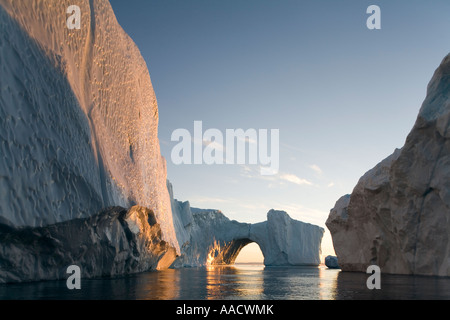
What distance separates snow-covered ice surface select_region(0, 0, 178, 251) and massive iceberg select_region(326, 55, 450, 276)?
1290cm

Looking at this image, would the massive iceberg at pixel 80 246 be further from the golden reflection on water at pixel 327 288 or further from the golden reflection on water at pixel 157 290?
the golden reflection on water at pixel 327 288

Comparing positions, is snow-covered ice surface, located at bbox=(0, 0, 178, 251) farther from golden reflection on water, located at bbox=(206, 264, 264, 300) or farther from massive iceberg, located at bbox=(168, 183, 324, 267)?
massive iceberg, located at bbox=(168, 183, 324, 267)

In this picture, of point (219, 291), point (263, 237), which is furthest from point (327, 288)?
point (263, 237)

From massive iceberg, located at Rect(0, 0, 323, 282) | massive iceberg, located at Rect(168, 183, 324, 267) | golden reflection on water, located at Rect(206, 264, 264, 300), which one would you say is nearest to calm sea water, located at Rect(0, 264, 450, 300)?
golden reflection on water, located at Rect(206, 264, 264, 300)

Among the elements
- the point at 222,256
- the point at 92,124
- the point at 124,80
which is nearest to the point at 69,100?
the point at 92,124

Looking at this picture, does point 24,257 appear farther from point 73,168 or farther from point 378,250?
point 378,250

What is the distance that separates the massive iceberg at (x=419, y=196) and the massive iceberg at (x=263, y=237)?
32168 millimetres

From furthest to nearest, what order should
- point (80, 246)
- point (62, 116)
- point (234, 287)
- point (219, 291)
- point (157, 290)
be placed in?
point (80, 246), point (62, 116), point (234, 287), point (219, 291), point (157, 290)

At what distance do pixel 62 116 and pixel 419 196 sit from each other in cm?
1546

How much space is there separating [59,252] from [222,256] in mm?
50209

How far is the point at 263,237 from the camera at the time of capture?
179ft

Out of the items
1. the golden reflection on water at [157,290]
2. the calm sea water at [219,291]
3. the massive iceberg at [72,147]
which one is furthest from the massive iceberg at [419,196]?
the massive iceberg at [72,147]

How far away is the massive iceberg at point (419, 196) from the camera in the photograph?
15.5 meters

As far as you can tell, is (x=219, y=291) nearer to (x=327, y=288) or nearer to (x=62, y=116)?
(x=327, y=288)
